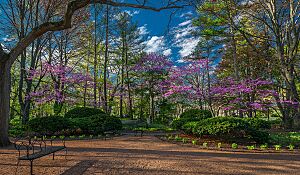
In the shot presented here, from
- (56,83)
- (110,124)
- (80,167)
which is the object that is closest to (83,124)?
(110,124)

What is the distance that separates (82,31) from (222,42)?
1422 cm

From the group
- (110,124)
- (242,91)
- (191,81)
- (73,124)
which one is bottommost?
(110,124)

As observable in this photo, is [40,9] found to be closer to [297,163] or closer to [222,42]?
[222,42]

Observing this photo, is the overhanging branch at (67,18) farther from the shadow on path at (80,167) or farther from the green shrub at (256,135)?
the green shrub at (256,135)

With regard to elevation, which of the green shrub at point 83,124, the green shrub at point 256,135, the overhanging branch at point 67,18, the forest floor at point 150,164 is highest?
the overhanging branch at point 67,18

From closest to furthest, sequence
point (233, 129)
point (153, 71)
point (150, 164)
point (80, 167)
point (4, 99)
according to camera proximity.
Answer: point (80, 167)
point (150, 164)
point (4, 99)
point (233, 129)
point (153, 71)

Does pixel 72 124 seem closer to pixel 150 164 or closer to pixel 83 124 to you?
pixel 83 124

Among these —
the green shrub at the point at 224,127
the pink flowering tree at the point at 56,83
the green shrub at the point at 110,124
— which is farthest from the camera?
the pink flowering tree at the point at 56,83

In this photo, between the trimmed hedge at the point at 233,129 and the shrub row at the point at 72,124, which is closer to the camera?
the trimmed hedge at the point at 233,129

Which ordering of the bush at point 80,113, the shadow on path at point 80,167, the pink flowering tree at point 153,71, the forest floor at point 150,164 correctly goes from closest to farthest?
the shadow on path at point 80,167 < the forest floor at point 150,164 < the bush at point 80,113 < the pink flowering tree at point 153,71

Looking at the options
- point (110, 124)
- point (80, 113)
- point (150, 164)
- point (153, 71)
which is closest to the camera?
point (150, 164)

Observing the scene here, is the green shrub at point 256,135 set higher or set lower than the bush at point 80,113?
lower


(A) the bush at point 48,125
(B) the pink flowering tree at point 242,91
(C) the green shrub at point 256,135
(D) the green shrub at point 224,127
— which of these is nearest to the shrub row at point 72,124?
(A) the bush at point 48,125

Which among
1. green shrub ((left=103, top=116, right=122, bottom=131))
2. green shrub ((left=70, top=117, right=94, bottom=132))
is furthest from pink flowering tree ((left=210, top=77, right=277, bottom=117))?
green shrub ((left=70, top=117, right=94, bottom=132))
